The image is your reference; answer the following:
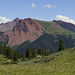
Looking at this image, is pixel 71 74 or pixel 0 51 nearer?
pixel 71 74

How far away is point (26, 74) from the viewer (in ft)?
49.1

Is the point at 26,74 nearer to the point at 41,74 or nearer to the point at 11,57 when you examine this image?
the point at 41,74

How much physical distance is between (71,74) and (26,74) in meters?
5.31

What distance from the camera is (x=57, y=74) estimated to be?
15258 millimetres

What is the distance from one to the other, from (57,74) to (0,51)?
16311cm

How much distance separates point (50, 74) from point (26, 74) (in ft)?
8.98

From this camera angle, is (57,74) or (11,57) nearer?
(57,74)

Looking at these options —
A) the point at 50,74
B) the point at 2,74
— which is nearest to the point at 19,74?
the point at 2,74

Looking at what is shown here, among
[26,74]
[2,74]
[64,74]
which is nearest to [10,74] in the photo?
[2,74]

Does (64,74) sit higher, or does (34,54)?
(64,74)

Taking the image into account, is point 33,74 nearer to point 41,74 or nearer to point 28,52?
point 41,74

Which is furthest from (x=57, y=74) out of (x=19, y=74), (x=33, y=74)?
(x=19, y=74)

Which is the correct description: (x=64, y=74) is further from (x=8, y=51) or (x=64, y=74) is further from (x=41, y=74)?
(x=8, y=51)

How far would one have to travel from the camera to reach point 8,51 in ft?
546
